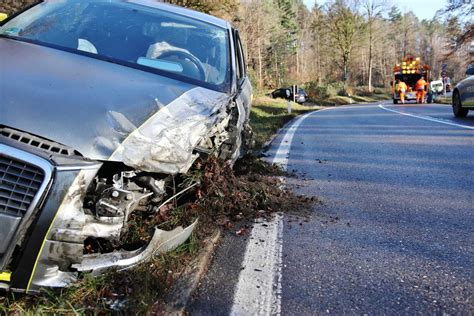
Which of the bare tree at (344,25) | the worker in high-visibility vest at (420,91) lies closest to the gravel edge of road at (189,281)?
the worker in high-visibility vest at (420,91)

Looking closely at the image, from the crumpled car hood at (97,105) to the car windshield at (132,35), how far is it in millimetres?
351

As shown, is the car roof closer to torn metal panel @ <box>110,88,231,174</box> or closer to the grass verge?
the grass verge

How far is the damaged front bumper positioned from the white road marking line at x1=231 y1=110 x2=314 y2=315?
0.76 m

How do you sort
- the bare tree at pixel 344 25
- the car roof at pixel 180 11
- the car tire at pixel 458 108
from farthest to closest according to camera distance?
the bare tree at pixel 344 25 → the car tire at pixel 458 108 → the car roof at pixel 180 11

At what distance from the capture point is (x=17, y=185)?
1.97m

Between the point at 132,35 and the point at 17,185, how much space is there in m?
2.21

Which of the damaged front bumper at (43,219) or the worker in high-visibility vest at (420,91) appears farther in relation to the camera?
the worker in high-visibility vest at (420,91)

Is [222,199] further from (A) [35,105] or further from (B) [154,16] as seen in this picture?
(B) [154,16]

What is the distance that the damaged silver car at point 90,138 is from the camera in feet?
6.53

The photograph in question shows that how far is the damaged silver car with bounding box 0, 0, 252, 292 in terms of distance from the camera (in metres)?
1.99

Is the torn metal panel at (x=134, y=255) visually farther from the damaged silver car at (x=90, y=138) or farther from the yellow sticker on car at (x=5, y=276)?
the yellow sticker on car at (x=5, y=276)

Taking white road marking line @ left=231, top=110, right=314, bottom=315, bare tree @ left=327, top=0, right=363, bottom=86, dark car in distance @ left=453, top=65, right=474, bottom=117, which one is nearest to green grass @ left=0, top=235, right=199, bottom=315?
white road marking line @ left=231, top=110, right=314, bottom=315

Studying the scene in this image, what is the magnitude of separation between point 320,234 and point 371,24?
5417 cm

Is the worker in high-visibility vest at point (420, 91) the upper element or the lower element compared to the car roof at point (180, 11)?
lower
